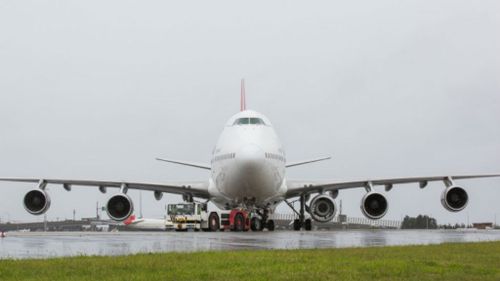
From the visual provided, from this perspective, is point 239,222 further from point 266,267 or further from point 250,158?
point 266,267

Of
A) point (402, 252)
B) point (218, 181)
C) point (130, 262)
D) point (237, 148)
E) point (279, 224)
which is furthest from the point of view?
point (279, 224)

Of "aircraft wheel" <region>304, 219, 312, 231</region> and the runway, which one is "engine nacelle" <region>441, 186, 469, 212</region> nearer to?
"aircraft wheel" <region>304, 219, 312, 231</region>

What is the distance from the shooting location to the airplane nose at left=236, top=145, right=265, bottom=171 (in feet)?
98.3

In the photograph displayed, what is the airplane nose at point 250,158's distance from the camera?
30.0 meters

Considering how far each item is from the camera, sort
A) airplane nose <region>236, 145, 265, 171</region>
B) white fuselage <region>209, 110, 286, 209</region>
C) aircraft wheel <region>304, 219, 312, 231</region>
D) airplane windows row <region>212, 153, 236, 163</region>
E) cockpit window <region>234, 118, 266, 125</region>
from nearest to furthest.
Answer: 1. airplane nose <region>236, 145, 265, 171</region>
2. white fuselage <region>209, 110, 286, 209</region>
3. airplane windows row <region>212, 153, 236, 163</region>
4. cockpit window <region>234, 118, 266, 125</region>
5. aircraft wheel <region>304, 219, 312, 231</region>

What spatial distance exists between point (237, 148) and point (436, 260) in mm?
19562

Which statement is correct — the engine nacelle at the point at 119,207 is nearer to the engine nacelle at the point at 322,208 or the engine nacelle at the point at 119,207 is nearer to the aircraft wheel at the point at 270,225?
the aircraft wheel at the point at 270,225

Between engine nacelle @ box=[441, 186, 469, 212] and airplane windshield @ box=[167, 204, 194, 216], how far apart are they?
480 inches

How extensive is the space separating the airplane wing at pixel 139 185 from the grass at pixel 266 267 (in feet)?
70.1

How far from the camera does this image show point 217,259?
11414 mm

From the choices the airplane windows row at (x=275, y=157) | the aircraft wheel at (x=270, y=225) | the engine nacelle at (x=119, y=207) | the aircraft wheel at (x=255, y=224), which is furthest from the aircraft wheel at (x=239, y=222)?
the engine nacelle at (x=119, y=207)

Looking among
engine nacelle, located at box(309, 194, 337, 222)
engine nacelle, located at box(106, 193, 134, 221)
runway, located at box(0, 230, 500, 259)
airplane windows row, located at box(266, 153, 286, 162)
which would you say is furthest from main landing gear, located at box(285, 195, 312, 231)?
runway, located at box(0, 230, 500, 259)

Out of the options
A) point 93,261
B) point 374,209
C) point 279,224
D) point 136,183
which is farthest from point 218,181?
point 279,224

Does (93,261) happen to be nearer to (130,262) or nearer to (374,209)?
(130,262)
